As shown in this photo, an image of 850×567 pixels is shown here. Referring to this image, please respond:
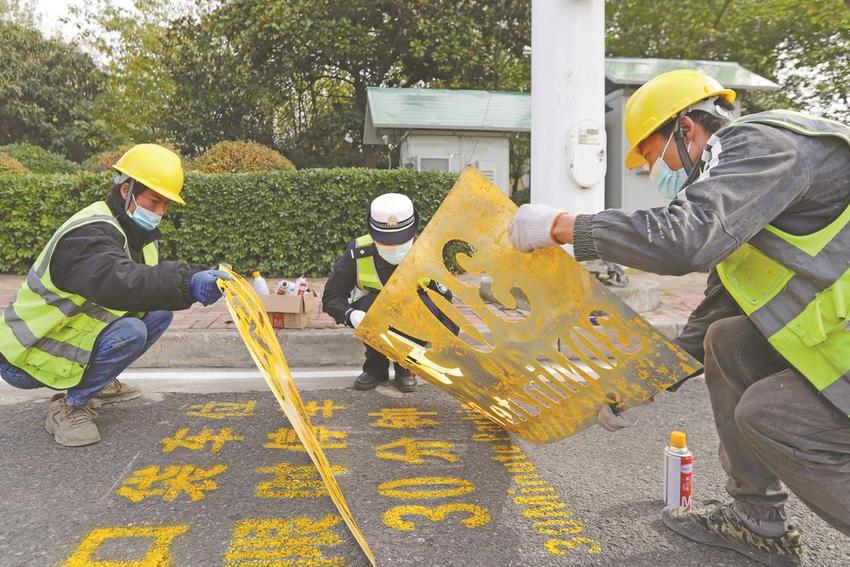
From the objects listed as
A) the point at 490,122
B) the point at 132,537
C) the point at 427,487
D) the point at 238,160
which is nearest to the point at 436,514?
the point at 427,487

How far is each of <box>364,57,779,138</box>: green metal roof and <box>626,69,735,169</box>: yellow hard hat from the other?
9040mm

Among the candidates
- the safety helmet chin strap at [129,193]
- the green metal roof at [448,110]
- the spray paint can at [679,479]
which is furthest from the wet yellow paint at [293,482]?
the green metal roof at [448,110]

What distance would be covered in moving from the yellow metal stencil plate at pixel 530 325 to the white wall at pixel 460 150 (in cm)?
914

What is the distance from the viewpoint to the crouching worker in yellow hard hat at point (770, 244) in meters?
1.61

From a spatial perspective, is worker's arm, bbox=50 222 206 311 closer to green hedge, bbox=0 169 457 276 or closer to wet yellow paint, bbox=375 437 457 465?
wet yellow paint, bbox=375 437 457 465

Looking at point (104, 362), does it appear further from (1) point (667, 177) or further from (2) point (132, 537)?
(1) point (667, 177)

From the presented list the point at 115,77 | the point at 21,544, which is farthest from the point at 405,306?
the point at 115,77

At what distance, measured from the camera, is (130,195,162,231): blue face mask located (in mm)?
3049

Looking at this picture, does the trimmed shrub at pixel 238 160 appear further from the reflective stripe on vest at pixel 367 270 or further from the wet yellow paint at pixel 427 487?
the wet yellow paint at pixel 427 487

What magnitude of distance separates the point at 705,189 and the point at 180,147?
59.5 feet

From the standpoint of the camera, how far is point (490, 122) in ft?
36.6

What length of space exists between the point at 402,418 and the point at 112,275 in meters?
1.58

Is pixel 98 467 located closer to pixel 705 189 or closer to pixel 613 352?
pixel 613 352

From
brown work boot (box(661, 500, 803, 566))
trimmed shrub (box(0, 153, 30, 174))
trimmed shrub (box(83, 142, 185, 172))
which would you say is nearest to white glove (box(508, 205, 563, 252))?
brown work boot (box(661, 500, 803, 566))
